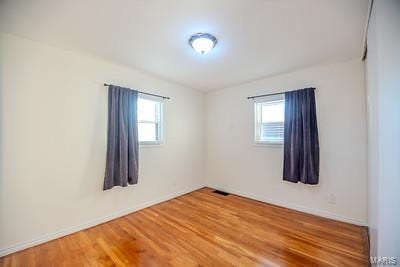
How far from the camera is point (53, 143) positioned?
2.21 metres

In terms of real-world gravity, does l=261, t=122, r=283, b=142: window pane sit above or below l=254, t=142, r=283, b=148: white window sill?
above

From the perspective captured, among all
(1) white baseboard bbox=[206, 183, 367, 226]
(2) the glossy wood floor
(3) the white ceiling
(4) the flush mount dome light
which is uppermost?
(3) the white ceiling

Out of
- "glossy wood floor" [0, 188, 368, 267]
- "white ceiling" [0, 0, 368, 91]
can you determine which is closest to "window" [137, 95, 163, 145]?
"white ceiling" [0, 0, 368, 91]

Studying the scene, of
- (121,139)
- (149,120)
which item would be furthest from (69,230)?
(149,120)

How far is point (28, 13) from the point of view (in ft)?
5.45

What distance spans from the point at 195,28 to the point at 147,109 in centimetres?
193

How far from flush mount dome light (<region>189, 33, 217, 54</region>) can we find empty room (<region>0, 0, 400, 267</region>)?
0.02 m

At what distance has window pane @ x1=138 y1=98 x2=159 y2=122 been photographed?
3.25 meters

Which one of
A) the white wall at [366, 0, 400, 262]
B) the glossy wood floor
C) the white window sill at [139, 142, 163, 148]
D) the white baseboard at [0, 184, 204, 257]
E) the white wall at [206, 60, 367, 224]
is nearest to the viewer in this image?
the white wall at [366, 0, 400, 262]

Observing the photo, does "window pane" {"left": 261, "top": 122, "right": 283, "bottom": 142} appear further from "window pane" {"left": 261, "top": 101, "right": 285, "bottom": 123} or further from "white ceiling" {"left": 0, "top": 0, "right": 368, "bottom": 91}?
"white ceiling" {"left": 0, "top": 0, "right": 368, "bottom": 91}

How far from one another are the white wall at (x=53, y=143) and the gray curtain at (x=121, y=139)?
133 millimetres

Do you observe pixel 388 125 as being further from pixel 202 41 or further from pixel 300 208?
pixel 300 208

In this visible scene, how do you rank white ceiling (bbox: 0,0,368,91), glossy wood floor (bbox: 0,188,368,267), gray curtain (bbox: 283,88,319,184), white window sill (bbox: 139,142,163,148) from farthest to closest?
white window sill (bbox: 139,142,163,148) < gray curtain (bbox: 283,88,319,184) < glossy wood floor (bbox: 0,188,368,267) < white ceiling (bbox: 0,0,368,91)

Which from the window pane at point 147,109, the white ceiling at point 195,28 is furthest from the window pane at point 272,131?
the window pane at point 147,109
